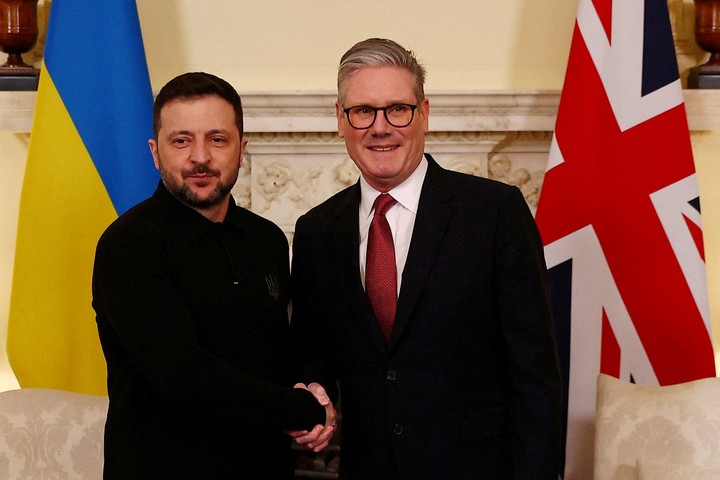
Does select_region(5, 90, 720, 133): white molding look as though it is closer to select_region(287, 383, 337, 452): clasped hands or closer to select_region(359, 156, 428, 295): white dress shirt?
select_region(359, 156, 428, 295): white dress shirt

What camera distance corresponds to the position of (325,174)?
128 inches

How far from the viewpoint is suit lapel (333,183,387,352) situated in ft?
6.07

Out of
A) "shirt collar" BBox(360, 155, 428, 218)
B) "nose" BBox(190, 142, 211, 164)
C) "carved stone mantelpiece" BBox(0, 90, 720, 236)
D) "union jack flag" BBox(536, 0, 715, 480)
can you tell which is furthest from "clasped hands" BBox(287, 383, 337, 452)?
"carved stone mantelpiece" BBox(0, 90, 720, 236)

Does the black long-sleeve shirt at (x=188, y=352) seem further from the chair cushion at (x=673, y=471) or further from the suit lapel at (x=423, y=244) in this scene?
the chair cushion at (x=673, y=471)

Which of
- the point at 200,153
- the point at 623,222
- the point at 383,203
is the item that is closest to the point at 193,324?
the point at 200,153

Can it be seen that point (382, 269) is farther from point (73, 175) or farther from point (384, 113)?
point (73, 175)

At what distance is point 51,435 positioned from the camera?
2.50 meters

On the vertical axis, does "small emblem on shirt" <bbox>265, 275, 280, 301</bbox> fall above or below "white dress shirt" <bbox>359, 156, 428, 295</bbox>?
below

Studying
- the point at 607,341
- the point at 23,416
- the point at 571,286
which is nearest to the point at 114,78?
the point at 23,416

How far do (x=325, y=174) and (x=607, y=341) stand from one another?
3.80 ft

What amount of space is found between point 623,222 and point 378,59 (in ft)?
4.03

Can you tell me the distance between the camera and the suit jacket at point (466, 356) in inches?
71.5

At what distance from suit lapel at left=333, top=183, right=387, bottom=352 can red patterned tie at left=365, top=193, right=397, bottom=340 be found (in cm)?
3

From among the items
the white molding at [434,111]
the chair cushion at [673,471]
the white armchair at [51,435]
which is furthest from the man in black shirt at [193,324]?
the white molding at [434,111]
